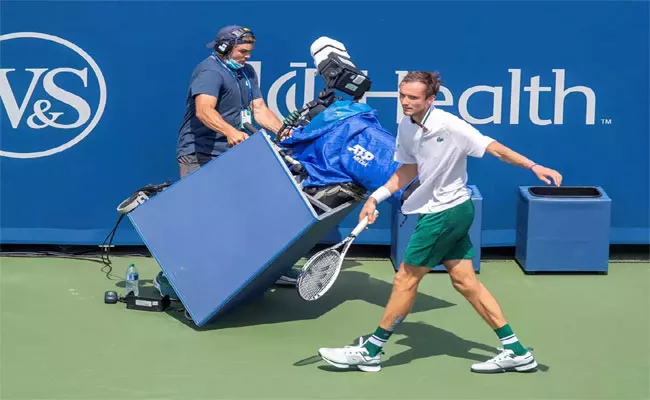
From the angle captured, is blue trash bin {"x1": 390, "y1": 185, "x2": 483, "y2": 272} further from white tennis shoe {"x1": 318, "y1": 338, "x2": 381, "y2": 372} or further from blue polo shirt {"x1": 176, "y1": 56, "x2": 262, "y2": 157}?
white tennis shoe {"x1": 318, "y1": 338, "x2": 381, "y2": 372}

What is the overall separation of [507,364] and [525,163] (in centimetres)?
113

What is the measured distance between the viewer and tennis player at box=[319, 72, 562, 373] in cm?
607

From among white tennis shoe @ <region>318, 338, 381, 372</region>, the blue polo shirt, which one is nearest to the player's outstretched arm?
white tennis shoe @ <region>318, 338, 381, 372</region>

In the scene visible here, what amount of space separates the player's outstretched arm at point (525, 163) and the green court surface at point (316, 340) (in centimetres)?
112

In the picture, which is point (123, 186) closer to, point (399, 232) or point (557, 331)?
point (399, 232)

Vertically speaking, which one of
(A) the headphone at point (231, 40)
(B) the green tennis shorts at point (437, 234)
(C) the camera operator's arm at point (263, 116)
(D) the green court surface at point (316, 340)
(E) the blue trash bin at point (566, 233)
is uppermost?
(A) the headphone at point (231, 40)

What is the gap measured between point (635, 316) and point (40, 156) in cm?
439

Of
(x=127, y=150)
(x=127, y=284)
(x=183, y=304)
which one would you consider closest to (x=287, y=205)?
(x=183, y=304)

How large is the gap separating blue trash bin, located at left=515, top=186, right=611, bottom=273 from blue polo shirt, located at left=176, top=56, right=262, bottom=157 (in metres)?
2.24

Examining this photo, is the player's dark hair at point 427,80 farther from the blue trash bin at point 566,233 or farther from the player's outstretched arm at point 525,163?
the blue trash bin at point 566,233

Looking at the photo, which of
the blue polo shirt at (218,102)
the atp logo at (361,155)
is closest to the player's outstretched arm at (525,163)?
the atp logo at (361,155)

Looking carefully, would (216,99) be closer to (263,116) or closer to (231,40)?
(231,40)

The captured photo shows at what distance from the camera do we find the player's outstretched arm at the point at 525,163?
584 cm

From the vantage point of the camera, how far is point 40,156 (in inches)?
339
